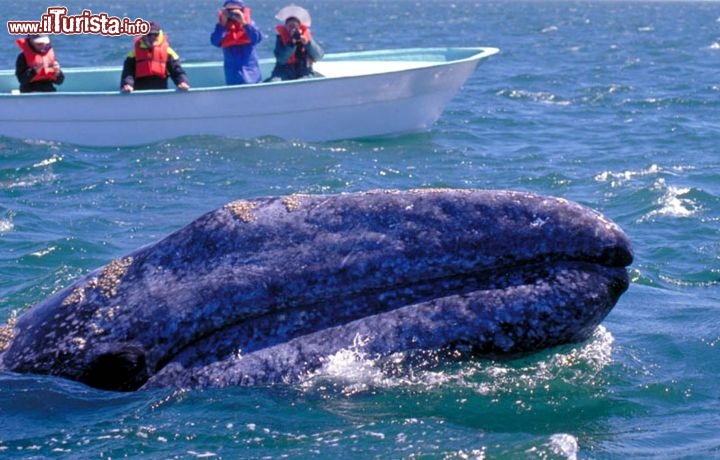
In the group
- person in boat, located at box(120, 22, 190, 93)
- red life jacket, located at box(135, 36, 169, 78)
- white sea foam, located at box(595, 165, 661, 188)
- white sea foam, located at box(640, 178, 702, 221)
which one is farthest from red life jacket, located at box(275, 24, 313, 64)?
white sea foam, located at box(640, 178, 702, 221)

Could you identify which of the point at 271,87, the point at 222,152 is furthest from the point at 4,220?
the point at 271,87

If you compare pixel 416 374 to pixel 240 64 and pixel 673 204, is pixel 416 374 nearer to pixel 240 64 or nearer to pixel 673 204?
pixel 673 204

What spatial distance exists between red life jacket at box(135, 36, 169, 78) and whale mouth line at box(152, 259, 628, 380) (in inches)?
480

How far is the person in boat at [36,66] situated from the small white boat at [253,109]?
33 centimetres

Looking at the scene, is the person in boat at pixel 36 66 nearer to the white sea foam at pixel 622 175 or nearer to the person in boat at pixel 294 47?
the person in boat at pixel 294 47

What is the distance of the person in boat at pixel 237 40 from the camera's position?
1800 cm

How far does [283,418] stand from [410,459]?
2.41 feet

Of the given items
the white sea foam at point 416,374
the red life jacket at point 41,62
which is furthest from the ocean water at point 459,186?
the red life jacket at point 41,62

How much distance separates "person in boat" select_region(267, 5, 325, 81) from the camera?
727 inches

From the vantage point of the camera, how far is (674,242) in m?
11.5

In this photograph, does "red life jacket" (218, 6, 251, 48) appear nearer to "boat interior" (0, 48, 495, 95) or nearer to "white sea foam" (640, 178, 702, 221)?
"boat interior" (0, 48, 495, 95)

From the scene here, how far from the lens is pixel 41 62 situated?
18359 millimetres

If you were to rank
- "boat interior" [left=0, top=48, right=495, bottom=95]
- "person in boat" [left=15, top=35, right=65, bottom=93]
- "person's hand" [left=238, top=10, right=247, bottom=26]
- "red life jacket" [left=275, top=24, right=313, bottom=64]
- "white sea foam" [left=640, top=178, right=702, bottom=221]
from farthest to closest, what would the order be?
"boat interior" [left=0, top=48, right=495, bottom=95]
"red life jacket" [left=275, top=24, right=313, bottom=64]
"person in boat" [left=15, top=35, right=65, bottom=93]
"person's hand" [left=238, top=10, right=247, bottom=26]
"white sea foam" [left=640, top=178, right=702, bottom=221]

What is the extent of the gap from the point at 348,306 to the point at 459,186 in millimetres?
8403
